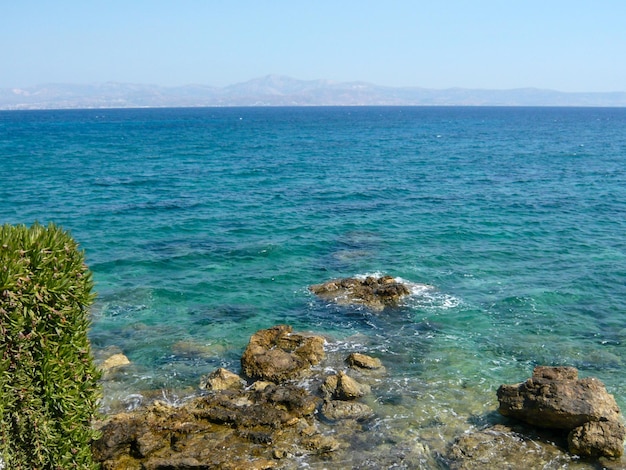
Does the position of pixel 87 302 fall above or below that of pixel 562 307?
above

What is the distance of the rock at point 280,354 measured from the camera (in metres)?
25.8

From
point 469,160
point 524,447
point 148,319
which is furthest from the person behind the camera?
point 469,160

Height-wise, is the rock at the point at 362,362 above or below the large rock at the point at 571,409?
below

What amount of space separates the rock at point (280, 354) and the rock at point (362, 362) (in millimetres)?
1575

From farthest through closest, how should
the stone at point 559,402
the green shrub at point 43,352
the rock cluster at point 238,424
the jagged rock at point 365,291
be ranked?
the jagged rock at point 365,291
the stone at point 559,402
the rock cluster at point 238,424
the green shrub at point 43,352

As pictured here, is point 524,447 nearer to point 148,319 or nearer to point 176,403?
point 176,403

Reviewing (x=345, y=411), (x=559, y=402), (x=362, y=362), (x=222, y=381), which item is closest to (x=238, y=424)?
(x=222, y=381)

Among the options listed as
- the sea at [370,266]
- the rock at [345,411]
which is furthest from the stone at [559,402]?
the rock at [345,411]

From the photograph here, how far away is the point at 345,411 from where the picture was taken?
74.4ft

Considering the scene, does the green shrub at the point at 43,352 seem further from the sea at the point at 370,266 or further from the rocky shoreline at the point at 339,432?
the sea at the point at 370,266

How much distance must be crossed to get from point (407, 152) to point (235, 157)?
1375 inches

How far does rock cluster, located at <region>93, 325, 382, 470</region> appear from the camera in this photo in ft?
63.3

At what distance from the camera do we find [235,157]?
4065 inches

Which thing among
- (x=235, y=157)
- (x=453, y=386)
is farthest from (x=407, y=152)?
(x=453, y=386)
